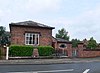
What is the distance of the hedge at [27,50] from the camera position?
33.8 meters

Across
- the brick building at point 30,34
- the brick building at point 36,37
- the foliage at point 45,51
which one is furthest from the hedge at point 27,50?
the brick building at point 30,34

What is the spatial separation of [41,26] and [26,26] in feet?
7.75

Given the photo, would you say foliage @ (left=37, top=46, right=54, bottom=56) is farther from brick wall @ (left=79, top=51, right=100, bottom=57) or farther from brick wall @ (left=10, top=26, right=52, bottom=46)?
brick wall @ (left=79, top=51, right=100, bottom=57)

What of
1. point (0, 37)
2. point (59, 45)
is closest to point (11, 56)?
point (59, 45)

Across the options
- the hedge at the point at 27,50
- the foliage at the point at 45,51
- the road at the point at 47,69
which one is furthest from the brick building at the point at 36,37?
the road at the point at 47,69

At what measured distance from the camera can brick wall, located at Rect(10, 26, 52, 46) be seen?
37.0 meters

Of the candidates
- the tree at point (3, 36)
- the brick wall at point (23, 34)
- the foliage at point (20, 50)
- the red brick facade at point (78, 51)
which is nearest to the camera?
the foliage at point (20, 50)

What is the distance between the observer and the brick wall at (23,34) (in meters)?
37.0

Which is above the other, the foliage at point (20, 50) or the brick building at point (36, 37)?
the brick building at point (36, 37)

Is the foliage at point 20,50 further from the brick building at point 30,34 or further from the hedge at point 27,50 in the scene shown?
the brick building at point 30,34

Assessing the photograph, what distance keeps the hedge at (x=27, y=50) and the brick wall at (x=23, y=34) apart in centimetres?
230

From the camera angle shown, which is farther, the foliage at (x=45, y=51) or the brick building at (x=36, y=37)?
the brick building at (x=36, y=37)

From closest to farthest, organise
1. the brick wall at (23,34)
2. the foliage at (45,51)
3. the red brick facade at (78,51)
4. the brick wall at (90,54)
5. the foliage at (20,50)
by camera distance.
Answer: the foliage at (20,50) < the foliage at (45,51) < the red brick facade at (78,51) < the brick wall at (23,34) < the brick wall at (90,54)

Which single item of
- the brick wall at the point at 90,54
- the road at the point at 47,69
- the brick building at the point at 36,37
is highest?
the brick building at the point at 36,37
